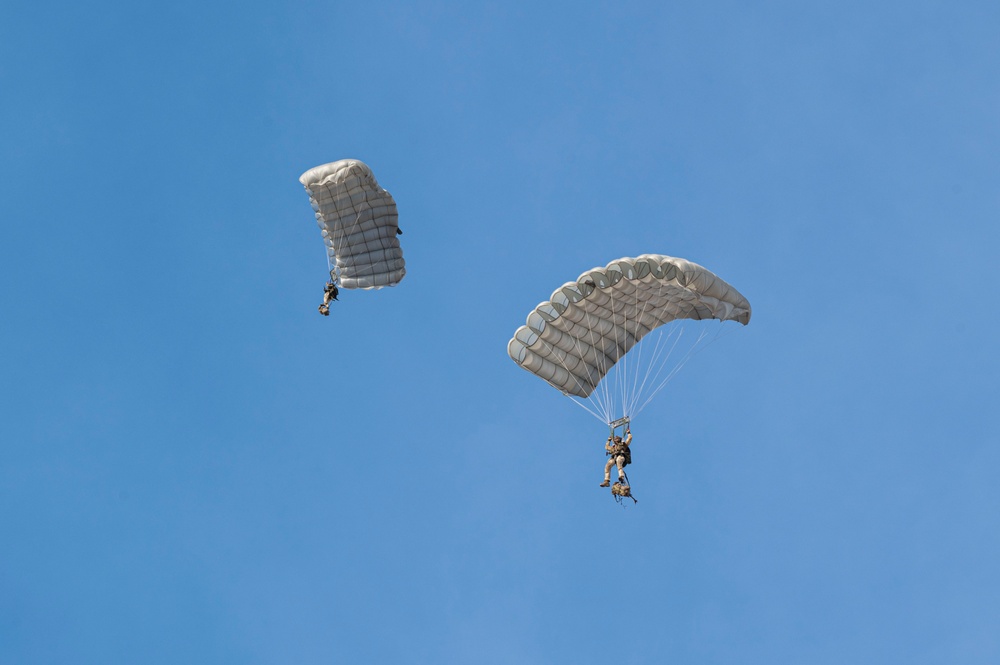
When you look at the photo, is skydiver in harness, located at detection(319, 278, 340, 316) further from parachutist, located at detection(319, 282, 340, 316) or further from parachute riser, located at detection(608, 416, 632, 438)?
parachute riser, located at detection(608, 416, 632, 438)

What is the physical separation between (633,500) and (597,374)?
4.94m

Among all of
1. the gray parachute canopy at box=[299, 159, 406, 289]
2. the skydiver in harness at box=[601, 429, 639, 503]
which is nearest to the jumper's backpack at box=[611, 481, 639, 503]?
the skydiver in harness at box=[601, 429, 639, 503]

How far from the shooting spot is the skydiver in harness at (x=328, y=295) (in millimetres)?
A: 41000

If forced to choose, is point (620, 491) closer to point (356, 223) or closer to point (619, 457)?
point (619, 457)

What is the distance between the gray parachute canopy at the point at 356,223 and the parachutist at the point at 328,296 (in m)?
0.37

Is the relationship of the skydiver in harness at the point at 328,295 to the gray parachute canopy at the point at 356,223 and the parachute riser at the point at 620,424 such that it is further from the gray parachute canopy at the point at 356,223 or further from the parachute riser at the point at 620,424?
the parachute riser at the point at 620,424

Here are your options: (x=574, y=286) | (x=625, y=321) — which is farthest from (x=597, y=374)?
(x=574, y=286)

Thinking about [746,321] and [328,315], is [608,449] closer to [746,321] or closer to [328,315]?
[746,321]

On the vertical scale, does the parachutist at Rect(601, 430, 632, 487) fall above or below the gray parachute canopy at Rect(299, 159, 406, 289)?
below

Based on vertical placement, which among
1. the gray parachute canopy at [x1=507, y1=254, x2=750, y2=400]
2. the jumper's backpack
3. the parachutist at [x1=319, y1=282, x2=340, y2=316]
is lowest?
the jumper's backpack

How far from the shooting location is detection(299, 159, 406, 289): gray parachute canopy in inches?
1512

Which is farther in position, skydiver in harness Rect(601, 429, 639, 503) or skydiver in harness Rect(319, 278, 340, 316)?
skydiver in harness Rect(319, 278, 340, 316)

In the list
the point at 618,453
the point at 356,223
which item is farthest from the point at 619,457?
the point at 356,223

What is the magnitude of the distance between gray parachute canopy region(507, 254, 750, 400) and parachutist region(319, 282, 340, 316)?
8.97 metres
